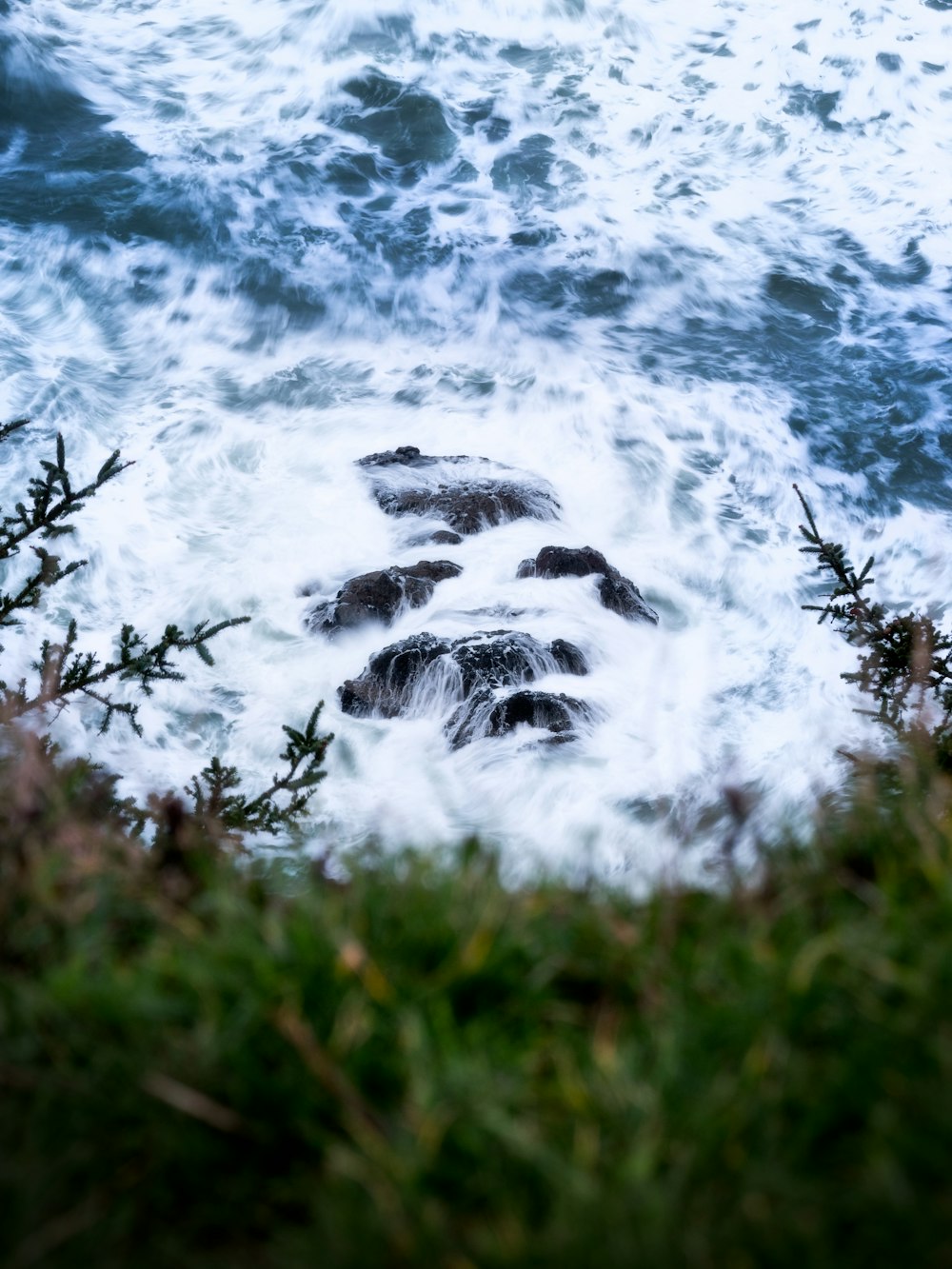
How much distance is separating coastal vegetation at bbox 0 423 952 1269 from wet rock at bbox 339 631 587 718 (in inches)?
300

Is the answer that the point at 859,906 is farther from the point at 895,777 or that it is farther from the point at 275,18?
the point at 275,18

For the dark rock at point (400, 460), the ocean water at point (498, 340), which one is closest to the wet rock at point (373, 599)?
the ocean water at point (498, 340)

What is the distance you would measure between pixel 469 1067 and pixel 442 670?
27.8 ft

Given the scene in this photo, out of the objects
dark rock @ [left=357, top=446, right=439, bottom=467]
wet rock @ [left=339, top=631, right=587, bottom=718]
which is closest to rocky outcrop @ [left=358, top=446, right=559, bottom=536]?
dark rock @ [left=357, top=446, right=439, bottom=467]

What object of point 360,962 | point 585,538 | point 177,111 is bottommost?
point 585,538

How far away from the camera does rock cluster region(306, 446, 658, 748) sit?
998 cm

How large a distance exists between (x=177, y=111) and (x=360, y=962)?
21.4 meters

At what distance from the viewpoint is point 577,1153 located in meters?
1.67

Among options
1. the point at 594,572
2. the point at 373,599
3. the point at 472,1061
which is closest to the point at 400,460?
the point at 373,599

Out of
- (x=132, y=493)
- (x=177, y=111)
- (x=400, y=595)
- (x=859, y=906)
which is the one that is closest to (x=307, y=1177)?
(x=859, y=906)

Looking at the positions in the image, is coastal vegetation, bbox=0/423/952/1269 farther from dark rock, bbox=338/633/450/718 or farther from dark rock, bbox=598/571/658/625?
dark rock, bbox=598/571/658/625

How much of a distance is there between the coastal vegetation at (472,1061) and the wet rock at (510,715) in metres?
7.25

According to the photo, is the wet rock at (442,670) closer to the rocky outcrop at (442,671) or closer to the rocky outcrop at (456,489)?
the rocky outcrop at (442,671)

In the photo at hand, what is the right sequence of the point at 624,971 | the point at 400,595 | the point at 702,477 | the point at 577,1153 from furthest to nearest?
the point at 702,477 < the point at 400,595 < the point at 624,971 < the point at 577,1153
